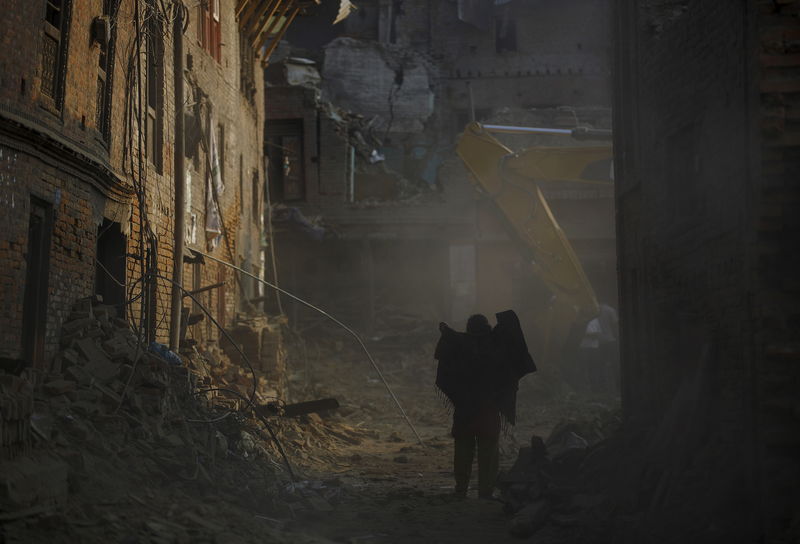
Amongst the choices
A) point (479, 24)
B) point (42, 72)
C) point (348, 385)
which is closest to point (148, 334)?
point (42, 72)

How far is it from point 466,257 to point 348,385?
710 centimetres

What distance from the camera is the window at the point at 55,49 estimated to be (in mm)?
10008

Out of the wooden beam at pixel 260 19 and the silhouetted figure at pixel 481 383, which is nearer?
the silhouetted figure at pixel 481 383

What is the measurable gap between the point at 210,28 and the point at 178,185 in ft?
19.9

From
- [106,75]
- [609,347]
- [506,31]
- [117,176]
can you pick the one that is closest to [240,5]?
[106,75]

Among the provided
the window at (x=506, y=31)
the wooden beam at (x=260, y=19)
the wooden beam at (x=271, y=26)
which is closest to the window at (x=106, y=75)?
the wooden beam at (x=260, y=19)

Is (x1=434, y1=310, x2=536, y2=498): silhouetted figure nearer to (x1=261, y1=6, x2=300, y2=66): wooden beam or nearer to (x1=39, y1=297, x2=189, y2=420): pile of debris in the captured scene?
(x1=39, y1=297, x2=189, y2=420): pile of debris

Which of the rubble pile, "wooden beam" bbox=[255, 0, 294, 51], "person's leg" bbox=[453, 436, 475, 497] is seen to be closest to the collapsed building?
the rubble pile

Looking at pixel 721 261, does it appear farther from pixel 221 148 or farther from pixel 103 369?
pixel 221 148

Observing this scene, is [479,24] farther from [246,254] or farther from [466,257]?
[246,254]

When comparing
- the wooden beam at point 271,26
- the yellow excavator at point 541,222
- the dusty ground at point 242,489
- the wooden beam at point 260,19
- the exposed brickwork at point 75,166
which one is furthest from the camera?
the wooden beam at point 271,26

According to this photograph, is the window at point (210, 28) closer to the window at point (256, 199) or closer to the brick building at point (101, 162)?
the brick building at point (101, 162)

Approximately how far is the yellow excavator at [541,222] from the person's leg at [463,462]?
10.7 meters

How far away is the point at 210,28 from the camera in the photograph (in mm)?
18016
